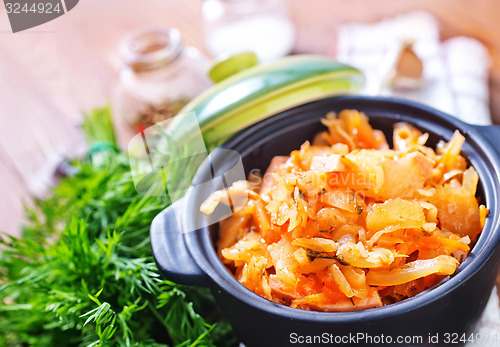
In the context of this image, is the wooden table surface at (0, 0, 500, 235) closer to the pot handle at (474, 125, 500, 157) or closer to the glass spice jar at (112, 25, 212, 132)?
the glass spice jar at (112, 25, 212, 132)

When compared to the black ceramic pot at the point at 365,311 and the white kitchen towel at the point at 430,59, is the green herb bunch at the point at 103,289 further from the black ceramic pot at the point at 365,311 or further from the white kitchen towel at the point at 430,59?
the white kitchen towel at the point at 430,59

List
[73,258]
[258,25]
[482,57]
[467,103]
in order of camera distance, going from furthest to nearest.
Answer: [258,25] < [482,57] < [467,103] < [73,258]

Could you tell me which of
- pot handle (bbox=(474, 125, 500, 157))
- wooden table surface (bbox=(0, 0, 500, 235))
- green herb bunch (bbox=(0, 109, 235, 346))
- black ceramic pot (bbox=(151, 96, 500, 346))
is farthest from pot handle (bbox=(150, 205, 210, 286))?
wooden table surface (bbox=(0, 0, 500, 235))

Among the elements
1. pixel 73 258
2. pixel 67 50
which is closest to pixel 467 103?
pixel 73 258

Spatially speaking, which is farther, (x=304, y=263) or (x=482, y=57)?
(x=482, y=57)

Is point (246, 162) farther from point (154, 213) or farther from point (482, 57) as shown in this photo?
point (482, 57)

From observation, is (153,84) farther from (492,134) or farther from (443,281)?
(443,281)
